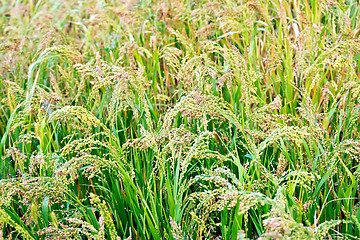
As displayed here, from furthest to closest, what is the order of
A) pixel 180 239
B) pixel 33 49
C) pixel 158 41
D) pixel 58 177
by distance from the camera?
pixel 33 49 → pixel 158 41 → pixel 58 177 → pixel 180 239

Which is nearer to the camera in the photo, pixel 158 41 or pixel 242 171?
pixel 242 171

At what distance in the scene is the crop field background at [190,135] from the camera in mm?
1327

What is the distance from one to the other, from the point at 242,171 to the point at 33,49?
2.06 meters

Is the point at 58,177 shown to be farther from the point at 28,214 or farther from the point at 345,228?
the point at 345,228

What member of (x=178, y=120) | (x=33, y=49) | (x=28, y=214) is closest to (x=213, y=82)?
(x=178, y=120)

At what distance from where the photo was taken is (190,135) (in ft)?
4.81

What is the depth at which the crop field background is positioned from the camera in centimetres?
133

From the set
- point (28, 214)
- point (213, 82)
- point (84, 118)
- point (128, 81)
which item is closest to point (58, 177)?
point (84, 118)

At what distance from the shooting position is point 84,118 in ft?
4.15

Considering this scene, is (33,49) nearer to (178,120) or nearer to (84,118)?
(178,120)

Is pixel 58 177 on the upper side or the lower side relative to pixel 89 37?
lower

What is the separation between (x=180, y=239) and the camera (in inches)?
48.1

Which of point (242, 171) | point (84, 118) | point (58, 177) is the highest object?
point (84, 118)

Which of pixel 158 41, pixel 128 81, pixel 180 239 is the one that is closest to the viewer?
pixel 180 239
